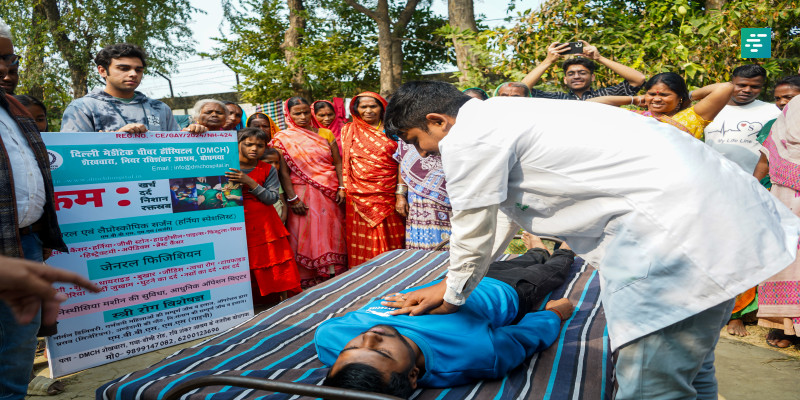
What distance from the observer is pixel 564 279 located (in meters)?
3.24

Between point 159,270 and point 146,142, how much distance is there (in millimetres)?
842

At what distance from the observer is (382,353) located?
177cm

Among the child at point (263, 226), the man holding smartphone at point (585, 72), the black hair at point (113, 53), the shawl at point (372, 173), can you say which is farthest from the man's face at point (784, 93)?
the black hair at point (113, 53)

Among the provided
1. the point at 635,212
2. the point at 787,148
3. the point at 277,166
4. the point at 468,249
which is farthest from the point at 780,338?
the point at 277,166

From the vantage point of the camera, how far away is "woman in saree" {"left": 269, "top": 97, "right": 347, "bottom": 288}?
15.2ft

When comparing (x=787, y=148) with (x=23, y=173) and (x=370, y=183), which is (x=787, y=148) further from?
(x=23, y=173)

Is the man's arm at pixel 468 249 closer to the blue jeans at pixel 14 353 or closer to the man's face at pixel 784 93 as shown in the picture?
the blue jeans at pixel 14 353

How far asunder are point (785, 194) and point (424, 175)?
8.17 ft

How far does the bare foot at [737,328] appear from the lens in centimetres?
352

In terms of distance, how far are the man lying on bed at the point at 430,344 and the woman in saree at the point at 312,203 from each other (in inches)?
93.5

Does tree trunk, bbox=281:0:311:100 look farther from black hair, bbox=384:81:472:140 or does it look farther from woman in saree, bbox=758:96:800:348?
black hair, bbox=384:81:472:140

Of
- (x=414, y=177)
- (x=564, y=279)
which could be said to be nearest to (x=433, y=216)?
(x=414, y=177)

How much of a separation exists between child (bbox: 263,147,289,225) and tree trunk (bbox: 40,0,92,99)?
8788mm

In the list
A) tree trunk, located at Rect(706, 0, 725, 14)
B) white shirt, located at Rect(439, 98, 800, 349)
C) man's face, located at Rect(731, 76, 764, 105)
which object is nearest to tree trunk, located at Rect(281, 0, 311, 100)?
tree trunk, located at Rect(706, 0, 725, 14)
